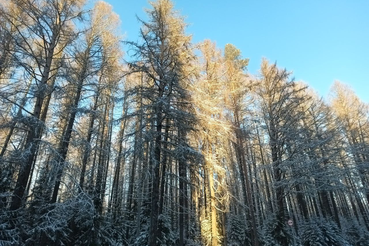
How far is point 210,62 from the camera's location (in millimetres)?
10836

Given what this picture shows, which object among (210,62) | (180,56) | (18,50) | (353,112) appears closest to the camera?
(18,50)

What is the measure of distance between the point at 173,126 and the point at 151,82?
95.2 inches

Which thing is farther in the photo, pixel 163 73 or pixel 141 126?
pixel 163 73

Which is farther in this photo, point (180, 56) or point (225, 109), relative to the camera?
point (225, 109)

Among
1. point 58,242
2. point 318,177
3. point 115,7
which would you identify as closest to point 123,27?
point 115,7

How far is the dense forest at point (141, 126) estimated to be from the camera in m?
6.48

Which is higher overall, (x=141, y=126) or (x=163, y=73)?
(x=163, y=73)

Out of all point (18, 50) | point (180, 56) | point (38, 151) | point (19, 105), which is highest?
point (180, 56)

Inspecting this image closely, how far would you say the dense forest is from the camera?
21.3 ft

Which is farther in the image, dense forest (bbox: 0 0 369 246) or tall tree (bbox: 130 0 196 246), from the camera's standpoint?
tall tree (bbox: 130 0 196 246)

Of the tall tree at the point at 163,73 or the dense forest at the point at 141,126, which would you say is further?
the tall tree at the point at 163,73

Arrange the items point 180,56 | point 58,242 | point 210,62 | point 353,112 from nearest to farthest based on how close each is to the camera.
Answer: point 180,56 → point 58,242 → point 210,62 → point 353,112

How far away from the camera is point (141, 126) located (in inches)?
291

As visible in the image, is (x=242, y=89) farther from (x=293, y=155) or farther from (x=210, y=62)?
(x=293, y=155)
